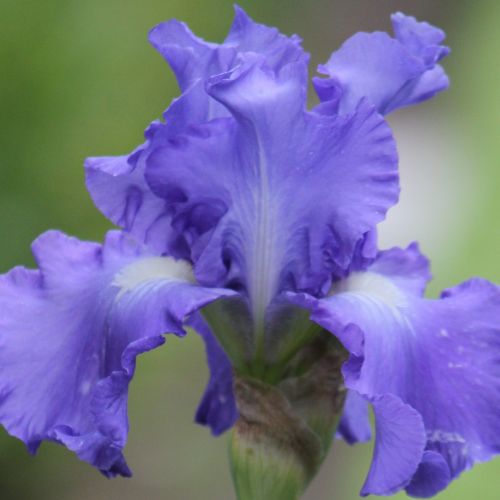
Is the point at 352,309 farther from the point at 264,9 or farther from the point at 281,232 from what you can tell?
the point at 264,9

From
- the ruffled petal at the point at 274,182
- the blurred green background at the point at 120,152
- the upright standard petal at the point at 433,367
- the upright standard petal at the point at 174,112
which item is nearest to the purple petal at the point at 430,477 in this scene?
the upright standard petal at the point at 433,367

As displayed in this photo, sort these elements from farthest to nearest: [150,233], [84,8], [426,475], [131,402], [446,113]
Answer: [446,113] < [131,402] < [84,8] < [150,233] < [426,475]

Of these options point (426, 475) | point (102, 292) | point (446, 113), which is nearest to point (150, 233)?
point (102, 292)

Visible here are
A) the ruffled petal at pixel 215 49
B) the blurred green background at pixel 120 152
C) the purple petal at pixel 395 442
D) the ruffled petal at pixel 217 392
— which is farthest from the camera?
the blurred green background at pixel 120 152

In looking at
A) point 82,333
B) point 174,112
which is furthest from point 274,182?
point 82,333

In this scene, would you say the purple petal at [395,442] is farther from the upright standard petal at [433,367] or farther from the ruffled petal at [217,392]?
the ruffled petal at [217,392]

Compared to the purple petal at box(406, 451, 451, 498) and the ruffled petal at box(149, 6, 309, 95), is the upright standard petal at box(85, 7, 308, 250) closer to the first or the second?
the ruffled petal at box(149, 6, 309, 95)

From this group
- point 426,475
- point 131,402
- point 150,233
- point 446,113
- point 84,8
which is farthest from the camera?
point 446,113

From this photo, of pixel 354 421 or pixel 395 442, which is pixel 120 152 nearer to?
pixel 354 421
